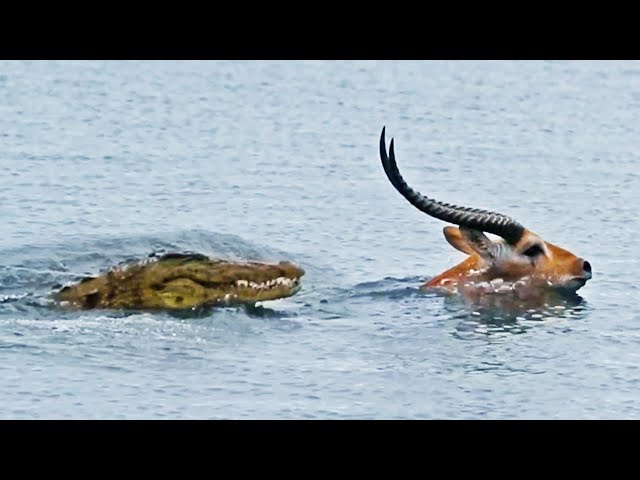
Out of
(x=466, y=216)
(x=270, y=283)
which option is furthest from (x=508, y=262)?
(x=270, y=283)

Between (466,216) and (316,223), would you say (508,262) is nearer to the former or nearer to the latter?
(466,216)

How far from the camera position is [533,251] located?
27516 millimetres

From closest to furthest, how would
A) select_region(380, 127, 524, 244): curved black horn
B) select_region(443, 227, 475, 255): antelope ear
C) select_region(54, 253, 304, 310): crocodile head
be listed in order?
select_region(54, 253, 304, 310): crocodile head → select_region(380, 127, 524, 244): curved black horn → select_region(443, 227, 475, 255): antelope ear

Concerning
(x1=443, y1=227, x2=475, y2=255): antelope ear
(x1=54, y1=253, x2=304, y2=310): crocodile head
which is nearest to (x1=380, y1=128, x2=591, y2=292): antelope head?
(x1=443, y1=227, x2=475, y2=255): antelope ear

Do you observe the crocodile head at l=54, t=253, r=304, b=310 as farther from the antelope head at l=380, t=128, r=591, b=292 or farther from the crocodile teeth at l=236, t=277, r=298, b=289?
the antelope head at l=380, t=128, r=591, b=292

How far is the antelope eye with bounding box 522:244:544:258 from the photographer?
2750 cm

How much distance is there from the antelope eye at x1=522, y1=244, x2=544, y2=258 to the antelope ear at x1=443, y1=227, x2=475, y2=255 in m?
0.71

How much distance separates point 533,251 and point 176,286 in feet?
16.3

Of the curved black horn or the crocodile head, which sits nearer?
the crocodile head

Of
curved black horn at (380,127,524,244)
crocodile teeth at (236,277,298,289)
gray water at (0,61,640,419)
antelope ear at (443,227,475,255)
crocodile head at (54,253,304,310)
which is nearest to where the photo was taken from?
gray water at (0,61,640,419)

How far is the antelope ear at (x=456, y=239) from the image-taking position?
2745 centimetres

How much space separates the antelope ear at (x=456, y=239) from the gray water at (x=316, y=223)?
0.77m

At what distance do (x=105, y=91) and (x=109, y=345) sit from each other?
19.0 meters

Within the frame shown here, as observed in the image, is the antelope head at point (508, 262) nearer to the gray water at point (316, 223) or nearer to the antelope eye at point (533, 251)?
the antelope eye at point (533, 251)
